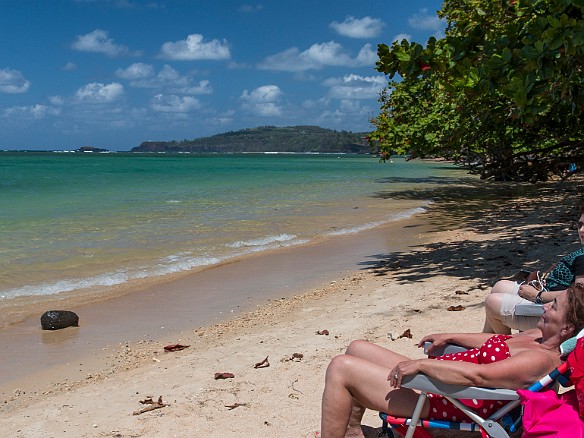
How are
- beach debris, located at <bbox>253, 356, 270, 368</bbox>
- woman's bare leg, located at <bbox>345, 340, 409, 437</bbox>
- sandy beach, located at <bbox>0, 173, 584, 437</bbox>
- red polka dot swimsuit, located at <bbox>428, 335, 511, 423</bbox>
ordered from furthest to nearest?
beach debris, located at <bbox>253, 356, 270, 368</bbox> < sandy beach, located at <bbox>0, 173, 584, 437</bbox> < woman's bare leg, located at <bbox>345, 340, 409, 437</bbox> < red polka dot swimsuit, located at <bbox>428, 335, 511, 423</bbox>

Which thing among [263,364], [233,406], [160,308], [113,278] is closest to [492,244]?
[160,308]

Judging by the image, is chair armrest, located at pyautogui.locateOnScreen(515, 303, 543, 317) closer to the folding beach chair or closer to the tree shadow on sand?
the folding beach chair

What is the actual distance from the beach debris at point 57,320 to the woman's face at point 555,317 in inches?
208

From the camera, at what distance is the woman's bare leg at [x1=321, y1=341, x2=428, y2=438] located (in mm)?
3100

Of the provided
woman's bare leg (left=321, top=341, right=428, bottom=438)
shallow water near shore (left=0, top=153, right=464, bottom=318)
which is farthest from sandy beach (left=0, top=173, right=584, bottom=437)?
shallow water near shore (left=0, top=153, right=464, bottom=318)

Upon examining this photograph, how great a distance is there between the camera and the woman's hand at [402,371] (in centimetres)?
291

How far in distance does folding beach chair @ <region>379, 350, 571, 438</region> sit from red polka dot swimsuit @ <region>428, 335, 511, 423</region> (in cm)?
3

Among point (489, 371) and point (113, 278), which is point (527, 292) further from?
point (113, 278)

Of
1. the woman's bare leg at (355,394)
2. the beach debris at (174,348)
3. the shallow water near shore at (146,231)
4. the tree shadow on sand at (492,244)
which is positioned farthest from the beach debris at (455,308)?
the shallow water near shore at (146,231)

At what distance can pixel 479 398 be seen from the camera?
9.46ft

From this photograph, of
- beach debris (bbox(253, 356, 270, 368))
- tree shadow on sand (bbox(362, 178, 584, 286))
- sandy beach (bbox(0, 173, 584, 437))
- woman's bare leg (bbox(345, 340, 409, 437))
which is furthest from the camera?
tree shadow on sand (bbox(362, 178, 584, 286))

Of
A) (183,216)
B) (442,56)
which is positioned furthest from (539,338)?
(183,216)

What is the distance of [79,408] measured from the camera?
4.57 m

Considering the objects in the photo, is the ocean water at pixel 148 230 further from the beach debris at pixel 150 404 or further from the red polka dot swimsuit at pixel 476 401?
the red polka dot swimsuit at pixel 476 401
